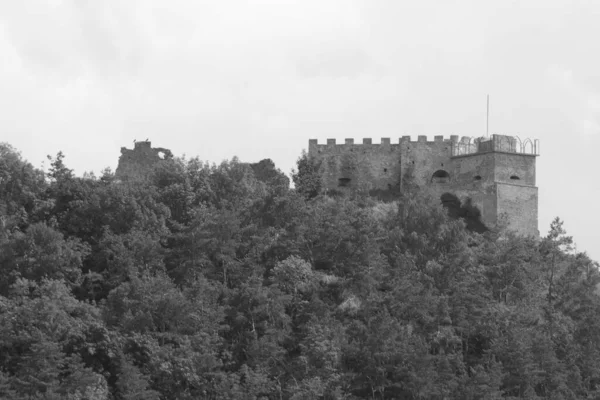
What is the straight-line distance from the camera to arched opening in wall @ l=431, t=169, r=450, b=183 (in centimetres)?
7319

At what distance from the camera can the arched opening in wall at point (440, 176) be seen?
240ft

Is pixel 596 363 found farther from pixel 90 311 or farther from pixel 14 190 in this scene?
pixel 14 190

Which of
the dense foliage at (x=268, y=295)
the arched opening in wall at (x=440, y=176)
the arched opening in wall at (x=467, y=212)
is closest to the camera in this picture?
the dense foliage at (x=268, y=295)

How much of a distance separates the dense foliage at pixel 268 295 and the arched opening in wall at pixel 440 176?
6.90 ft

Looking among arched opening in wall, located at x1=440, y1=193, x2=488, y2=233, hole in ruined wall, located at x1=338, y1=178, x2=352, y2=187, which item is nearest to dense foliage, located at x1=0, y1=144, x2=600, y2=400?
arched opening in wall, located at x1=440, y1=193, x2=488, y2=233

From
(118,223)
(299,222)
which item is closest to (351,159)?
(299,222)

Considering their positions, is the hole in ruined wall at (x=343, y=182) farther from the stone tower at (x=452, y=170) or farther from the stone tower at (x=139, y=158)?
the stone tower at (x=139, y=158)

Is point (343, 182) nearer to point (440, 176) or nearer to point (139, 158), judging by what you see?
point (440, 176)

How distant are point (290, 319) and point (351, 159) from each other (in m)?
12.3

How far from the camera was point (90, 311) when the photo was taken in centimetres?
6234

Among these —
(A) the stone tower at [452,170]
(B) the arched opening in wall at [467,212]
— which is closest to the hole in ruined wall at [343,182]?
(A) the stone tower at [452,170]

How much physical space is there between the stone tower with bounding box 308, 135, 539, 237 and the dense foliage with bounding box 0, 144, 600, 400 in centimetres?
140

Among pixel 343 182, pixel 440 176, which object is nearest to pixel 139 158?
pixel 343 182

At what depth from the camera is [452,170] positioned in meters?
73.2
